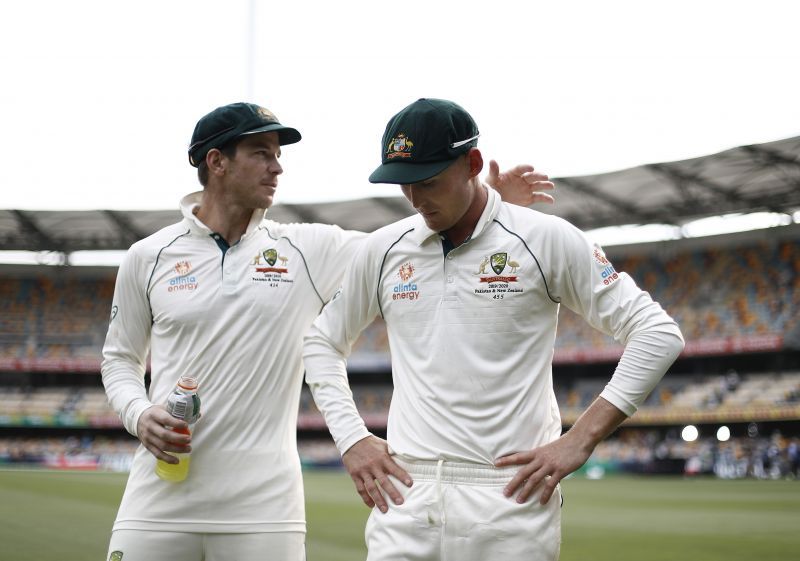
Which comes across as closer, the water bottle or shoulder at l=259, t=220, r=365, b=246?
the water bottle

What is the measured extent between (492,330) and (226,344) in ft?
4.03

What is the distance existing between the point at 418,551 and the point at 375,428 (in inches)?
1464

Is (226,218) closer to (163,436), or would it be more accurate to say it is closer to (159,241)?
(159,241)

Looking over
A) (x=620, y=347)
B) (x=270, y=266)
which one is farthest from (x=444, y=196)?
(x=620, y=347)

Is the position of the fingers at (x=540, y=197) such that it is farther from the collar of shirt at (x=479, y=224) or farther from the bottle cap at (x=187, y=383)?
the bottle cap at (x=187, y=383)

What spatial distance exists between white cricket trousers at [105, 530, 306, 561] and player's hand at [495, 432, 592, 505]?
1.11 m

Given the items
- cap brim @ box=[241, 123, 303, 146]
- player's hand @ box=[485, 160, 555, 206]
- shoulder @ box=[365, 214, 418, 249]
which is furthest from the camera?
cap brim @ box=[241, 123, 303, 146]

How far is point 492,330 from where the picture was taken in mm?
2803

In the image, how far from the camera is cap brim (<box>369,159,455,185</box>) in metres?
2.72

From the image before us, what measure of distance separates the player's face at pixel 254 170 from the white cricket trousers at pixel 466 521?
152cm

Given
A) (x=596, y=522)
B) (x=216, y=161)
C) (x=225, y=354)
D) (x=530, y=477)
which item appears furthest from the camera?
(x=596, y=522)

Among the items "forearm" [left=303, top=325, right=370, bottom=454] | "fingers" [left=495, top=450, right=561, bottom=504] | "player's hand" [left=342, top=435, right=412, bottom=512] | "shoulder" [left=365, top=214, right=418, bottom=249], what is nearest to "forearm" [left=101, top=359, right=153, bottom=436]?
"forearm" [left=303, top=325, right=370, bottom=454]

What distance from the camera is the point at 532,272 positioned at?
283 centimetres

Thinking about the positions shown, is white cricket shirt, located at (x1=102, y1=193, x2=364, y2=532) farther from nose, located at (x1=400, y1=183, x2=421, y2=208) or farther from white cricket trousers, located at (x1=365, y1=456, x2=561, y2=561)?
nose, located at (x1=400, y1=183, x2=421, y2=208)
